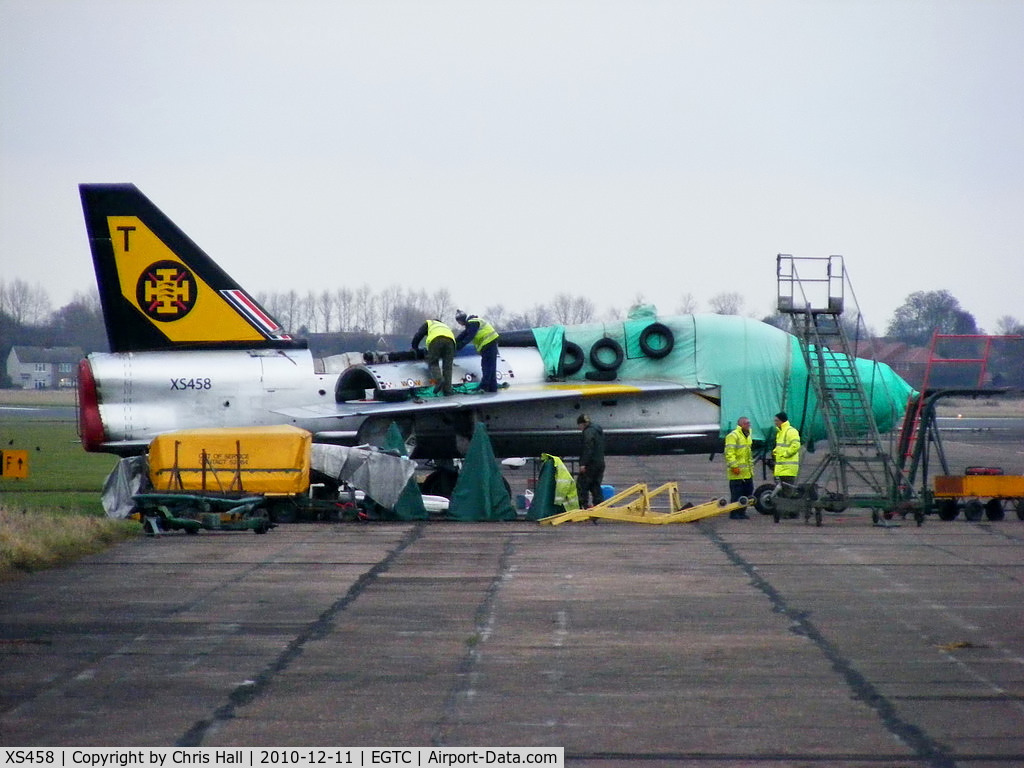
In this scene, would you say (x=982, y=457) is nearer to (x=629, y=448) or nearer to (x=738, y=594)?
(x=629, y=448)

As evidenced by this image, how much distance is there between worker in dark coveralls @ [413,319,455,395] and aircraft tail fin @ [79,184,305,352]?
330 cm

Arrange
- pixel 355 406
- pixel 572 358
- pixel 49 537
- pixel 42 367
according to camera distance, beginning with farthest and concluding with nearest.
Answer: pixel 42 367, pixel 572 358, pixel 355 406, pixel 49 537

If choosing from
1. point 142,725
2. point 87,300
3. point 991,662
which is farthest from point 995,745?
point 87,300

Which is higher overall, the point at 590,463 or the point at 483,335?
the point at 483,335

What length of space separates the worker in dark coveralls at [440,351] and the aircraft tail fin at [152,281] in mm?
3298

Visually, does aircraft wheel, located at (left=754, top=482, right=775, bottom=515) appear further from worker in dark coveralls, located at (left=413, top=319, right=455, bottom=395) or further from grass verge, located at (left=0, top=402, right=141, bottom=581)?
grass verge, located at (left=0, top=402, right=141, bottom=581)

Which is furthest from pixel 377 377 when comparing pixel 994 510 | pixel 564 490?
pixel 994 510

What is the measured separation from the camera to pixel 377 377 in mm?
22828

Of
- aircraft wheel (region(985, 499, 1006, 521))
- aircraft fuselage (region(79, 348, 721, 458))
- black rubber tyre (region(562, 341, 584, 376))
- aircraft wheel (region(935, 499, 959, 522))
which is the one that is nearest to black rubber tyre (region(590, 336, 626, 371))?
black rubber tyre (region(562, 341, 584, 376))

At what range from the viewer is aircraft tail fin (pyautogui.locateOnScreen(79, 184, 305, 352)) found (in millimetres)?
22422

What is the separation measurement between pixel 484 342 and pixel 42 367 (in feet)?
336

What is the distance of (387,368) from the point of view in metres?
23.2

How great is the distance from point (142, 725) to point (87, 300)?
292 feet

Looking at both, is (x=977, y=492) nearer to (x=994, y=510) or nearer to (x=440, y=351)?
(x=994, y=510)
